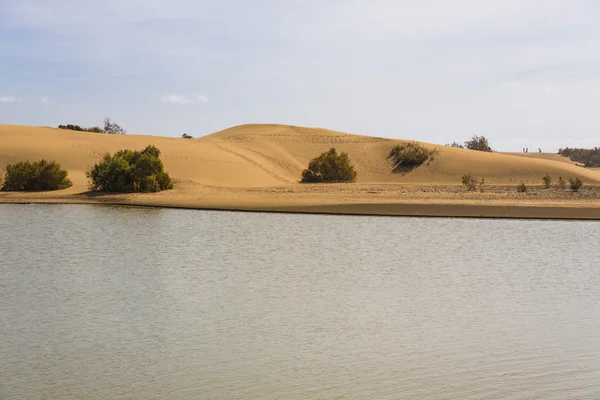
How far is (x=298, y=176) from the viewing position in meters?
53.6

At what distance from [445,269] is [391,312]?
4.69m

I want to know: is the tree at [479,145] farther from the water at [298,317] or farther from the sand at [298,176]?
the water at [298,317]

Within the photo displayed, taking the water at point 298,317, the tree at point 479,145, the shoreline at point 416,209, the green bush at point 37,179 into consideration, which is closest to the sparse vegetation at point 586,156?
the tree at point 479,145

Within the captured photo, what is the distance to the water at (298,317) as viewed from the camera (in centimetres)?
856

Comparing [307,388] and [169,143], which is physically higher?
[169,143]

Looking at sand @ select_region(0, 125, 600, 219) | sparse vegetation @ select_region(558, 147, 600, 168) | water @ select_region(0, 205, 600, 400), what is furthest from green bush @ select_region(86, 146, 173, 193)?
sparse vegetation @ select_region(558, 147, 600, 168)

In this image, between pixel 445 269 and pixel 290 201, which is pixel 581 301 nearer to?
pixel 445 269

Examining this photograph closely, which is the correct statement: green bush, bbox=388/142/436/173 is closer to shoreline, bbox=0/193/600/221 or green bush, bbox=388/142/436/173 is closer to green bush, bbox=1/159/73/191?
shoreline, bbox=0/193/600/221

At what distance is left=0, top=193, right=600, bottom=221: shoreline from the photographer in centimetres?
2869

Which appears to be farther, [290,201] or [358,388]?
[290,201]

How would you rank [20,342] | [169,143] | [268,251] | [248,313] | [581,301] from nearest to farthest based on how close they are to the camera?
1. [20,342]
2. [248,313]
3. [581,301]
4. [268,251]
5. [169,143]

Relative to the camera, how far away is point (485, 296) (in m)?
13.5

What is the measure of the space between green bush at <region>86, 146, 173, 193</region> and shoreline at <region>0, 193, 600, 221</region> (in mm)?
2596

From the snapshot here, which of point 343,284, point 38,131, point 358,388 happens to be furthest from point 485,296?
point 38,131
